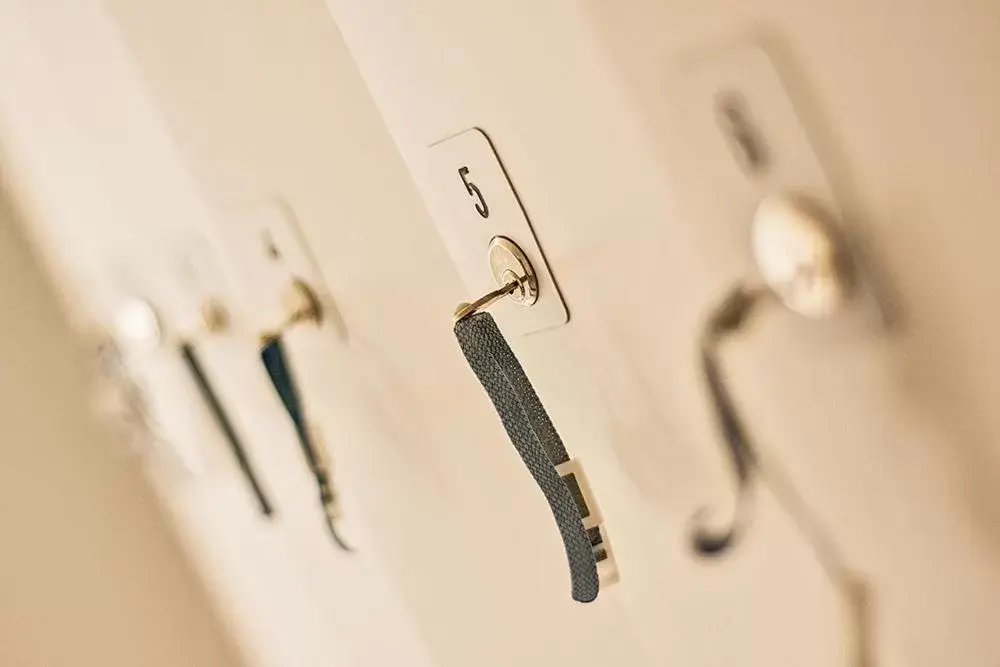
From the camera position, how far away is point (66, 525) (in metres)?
1.07

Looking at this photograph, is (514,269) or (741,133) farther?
(514,269)

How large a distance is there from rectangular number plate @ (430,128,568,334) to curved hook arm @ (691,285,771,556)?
0.09 meters

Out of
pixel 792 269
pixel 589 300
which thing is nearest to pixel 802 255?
pixel 792 269

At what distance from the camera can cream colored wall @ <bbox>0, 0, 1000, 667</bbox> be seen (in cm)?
29

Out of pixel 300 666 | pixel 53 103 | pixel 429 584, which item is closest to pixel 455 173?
pixel 429 584

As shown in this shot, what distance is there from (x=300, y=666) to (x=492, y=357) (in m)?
0.68

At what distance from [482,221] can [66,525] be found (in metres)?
0.82

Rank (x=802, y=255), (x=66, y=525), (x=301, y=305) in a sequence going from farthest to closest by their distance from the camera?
(x=66, y=525)
(x=301, y=305)
(x=802, y=255)

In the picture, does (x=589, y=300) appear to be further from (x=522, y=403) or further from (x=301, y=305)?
(x=301, y=305)

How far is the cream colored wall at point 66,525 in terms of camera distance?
1029mm

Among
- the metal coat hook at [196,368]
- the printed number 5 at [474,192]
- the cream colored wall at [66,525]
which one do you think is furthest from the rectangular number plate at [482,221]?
the cream colored wall at [66,525]

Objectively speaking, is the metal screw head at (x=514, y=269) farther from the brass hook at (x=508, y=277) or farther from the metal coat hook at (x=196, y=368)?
the metal coat hook at (x=196, y=368)

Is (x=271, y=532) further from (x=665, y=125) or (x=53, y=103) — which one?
(x=665, y=125)

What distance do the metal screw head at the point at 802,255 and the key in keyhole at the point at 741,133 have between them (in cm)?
1
